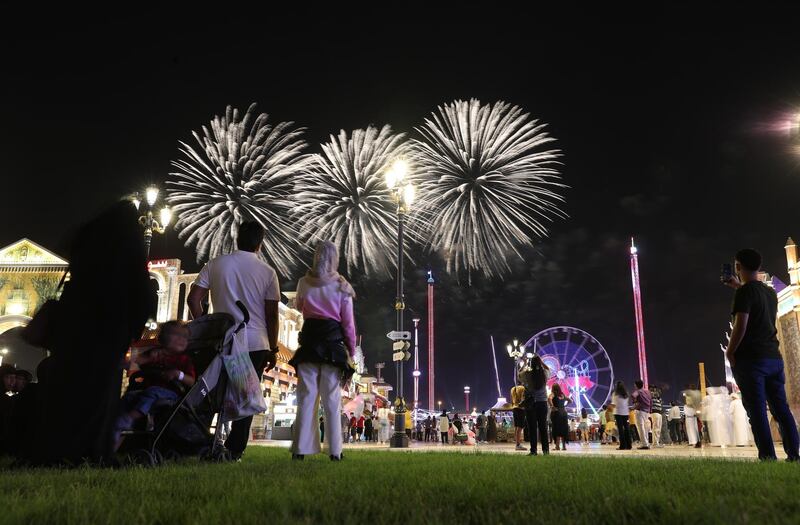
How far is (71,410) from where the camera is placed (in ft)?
13.2

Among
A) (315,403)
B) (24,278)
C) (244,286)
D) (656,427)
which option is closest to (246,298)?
(244,286)

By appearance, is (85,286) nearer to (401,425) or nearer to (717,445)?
(401,425)

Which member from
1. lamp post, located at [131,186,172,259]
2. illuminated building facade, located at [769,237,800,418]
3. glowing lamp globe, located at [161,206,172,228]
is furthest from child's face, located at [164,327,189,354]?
illuminated building facade, located at [769,237,800,418]

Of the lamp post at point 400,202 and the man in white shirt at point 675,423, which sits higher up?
the lamp post at point 400,202

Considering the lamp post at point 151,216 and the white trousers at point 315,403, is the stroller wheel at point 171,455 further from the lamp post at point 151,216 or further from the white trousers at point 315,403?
the lamp post at point 151,216

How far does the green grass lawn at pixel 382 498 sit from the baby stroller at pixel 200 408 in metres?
0.93

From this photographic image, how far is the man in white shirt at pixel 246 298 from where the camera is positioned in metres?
5.58

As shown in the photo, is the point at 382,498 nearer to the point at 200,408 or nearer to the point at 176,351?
the point at 200,408

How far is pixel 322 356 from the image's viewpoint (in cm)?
573

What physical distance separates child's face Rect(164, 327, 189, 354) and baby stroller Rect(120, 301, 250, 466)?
56 mm

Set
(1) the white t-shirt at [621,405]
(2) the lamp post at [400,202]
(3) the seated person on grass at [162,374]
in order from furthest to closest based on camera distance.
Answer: (2) the lamp post at [400,202], (1) the white t-shirt at [621,405], (3) the seated person on grass at [162,374]

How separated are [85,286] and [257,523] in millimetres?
3055

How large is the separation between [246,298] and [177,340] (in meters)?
0.96

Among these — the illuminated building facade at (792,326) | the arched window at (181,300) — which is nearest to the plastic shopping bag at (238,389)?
the illuminated building facade at (792,326)
